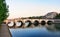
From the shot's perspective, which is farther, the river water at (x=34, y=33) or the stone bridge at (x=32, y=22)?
the stone bridge at (x=32, y=22)

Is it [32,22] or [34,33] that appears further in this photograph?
[32,22]

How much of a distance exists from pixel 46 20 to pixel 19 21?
21.6ft

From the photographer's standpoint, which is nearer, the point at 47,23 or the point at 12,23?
the point at 12,23

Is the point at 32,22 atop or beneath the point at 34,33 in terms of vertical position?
beneath

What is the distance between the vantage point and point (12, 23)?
92.5 ft

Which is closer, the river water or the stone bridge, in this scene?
the river water

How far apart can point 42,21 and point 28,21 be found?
2854 mm

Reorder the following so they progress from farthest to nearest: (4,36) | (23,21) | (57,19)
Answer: (57,19) < (23,21) < (4,36)

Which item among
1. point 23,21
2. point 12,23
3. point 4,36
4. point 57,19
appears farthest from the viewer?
point 57,19

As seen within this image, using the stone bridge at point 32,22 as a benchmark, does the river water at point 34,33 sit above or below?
above

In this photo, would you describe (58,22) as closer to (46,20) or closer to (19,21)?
(46,20)

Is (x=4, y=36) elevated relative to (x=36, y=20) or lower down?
elevated

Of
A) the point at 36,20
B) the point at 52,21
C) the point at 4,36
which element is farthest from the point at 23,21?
the point at 4,36

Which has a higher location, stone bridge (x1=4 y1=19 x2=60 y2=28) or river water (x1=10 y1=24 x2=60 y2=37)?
river water (x1=10 y1=24 x2=60 y2=37)
